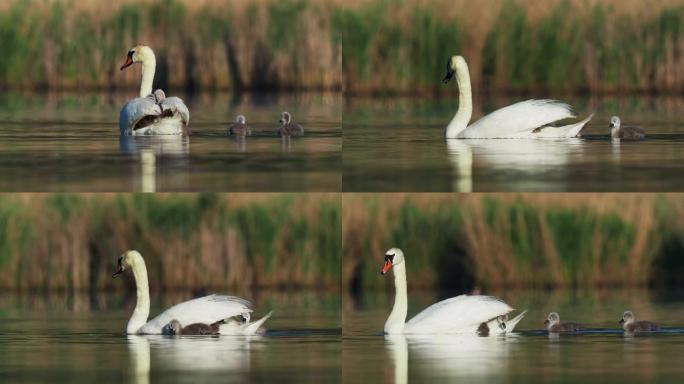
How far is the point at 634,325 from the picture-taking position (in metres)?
15.1

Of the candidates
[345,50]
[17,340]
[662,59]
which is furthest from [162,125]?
[662,59]

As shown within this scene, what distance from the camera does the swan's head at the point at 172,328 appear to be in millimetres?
15543

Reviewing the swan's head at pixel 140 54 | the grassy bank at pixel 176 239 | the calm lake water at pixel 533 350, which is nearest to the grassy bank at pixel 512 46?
the swan's head at pixel 140 54

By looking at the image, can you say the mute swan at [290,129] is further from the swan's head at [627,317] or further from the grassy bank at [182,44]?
the grassy bank at [182,44]

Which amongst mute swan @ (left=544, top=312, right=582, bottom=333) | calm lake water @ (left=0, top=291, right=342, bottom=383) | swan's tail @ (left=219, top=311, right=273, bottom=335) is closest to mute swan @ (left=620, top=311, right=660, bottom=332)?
mute swan @ (left=544, top=312, right=582, bottom=333)

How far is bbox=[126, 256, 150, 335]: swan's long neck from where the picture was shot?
52.2ft

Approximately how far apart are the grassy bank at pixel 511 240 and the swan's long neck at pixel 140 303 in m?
3.02

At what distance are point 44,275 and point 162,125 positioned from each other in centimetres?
189

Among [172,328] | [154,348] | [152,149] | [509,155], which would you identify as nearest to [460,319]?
[509,155]

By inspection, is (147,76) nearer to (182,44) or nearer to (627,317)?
(182,44)

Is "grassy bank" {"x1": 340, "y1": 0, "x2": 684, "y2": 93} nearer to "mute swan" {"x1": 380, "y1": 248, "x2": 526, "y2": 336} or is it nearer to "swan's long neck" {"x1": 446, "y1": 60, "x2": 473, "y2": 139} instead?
"swan's long neck" {"x1": 446, "y1": 60, "x2": 473, "y2": 139}

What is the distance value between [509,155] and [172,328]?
Answer: 3.28 m

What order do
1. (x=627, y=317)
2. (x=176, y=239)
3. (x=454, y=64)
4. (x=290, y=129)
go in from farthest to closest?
(x=454, y=64) → (x=176, y=239) → (x=290, y=129) → (x=627, y=317)

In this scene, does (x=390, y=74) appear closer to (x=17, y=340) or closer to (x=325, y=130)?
(x=325, y=130)
